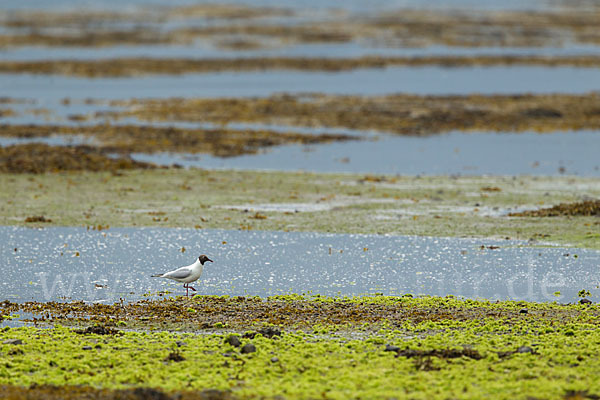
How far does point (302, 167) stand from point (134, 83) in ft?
125

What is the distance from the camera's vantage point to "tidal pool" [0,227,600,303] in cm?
1741

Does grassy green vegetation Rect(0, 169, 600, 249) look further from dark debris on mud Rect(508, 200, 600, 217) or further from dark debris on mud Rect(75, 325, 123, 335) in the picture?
dark debris on mud Rect(75, 325, 123, 335)

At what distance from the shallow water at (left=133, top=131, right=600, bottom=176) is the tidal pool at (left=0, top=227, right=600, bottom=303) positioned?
36.7 ft

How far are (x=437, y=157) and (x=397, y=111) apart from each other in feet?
45.1

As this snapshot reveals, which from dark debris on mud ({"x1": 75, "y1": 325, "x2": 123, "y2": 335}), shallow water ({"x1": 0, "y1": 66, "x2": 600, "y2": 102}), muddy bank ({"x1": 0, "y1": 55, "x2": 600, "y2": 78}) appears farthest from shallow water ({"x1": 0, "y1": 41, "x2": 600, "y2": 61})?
dark debris on mud ({"x1": 75, "y1": 325, "x2": 123, "y2": 335})

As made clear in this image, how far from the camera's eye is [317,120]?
157 feet

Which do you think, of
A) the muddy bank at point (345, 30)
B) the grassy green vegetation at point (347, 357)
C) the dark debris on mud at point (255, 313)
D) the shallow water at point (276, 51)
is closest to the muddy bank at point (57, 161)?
the dark debris on mud at point (255, 313)

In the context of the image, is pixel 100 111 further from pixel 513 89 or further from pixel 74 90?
pixel 513 89

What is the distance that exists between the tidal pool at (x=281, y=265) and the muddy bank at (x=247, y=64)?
54.0m

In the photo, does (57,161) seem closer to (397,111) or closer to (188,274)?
(188,274)

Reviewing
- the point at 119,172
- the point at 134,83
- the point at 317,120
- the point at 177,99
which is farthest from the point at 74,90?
the point at 119,172

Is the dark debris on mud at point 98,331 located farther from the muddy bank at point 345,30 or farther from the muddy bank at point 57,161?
the muddy bank at point 345,30

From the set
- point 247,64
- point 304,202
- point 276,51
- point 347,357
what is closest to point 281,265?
point 347,357

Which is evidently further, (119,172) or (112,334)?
(119,172)
